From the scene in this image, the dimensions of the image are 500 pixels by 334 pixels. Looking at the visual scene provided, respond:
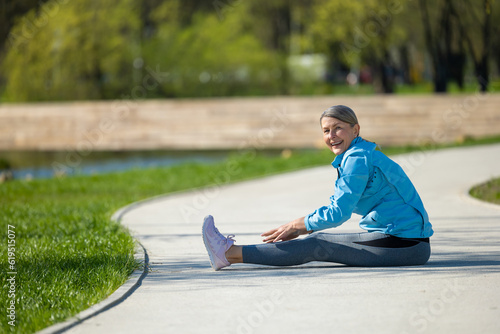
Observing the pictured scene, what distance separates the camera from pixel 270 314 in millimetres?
4879

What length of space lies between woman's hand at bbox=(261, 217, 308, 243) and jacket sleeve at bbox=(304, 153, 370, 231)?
0.05m

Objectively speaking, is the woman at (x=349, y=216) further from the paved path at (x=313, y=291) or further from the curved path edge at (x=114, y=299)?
the curved path edge at (x=114, y=299)

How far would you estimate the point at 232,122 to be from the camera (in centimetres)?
2681

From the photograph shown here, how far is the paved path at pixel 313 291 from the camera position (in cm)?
465

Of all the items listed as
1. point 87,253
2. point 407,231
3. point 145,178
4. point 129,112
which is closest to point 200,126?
point 129,112

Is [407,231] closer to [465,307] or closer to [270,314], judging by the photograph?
[465,307]

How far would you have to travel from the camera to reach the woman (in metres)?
5.71

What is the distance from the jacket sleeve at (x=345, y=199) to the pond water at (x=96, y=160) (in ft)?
49.7

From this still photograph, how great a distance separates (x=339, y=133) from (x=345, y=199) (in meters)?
0.52

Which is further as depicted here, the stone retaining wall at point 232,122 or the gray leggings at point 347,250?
the stone retaining wall at point 232,122

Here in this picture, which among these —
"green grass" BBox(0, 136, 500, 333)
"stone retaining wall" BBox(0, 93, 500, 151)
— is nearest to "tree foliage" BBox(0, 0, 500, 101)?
"stone retaining wall" BBox(0, 93, 500, 151)

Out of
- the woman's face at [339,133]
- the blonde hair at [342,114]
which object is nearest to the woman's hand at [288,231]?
the woman's face at [339,133]

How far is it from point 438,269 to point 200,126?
70.5ft

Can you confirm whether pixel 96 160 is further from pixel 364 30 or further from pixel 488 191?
pixel 364 30
